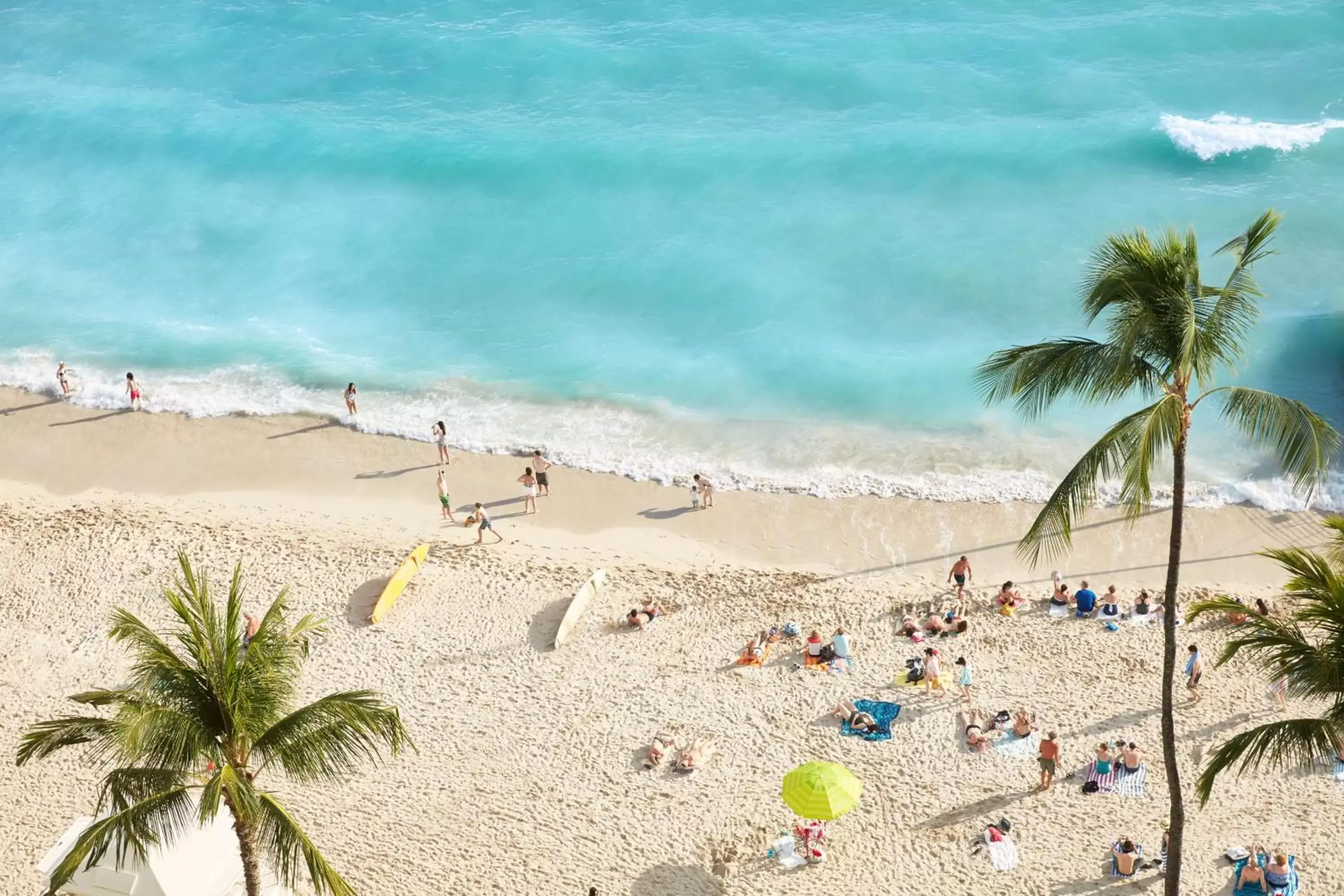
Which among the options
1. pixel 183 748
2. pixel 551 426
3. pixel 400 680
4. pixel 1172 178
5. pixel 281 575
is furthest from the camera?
pixel 1172 178

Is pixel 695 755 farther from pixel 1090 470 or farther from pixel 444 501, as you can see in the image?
pixel 444 501

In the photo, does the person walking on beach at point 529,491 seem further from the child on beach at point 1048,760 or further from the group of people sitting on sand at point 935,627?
the child on beach at point 1048,760

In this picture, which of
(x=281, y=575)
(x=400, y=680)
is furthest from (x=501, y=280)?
(x=400, y=680)

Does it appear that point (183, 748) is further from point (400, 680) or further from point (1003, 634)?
point (1003, 634)

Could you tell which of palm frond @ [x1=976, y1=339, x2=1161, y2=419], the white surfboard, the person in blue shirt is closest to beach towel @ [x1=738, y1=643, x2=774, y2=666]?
the white surfboard

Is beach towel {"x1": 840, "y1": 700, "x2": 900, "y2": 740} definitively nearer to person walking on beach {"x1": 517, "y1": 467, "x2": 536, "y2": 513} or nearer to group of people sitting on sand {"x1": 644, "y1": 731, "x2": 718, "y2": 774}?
group of people sitting on sand {"x1": 644, "y1": 731, "x2": 718, "y2": 774}
